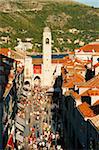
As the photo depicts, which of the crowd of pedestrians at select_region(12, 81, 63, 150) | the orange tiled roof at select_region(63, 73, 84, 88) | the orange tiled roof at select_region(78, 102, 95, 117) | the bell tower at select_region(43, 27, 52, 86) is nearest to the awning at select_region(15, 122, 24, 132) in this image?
the crowd of pedestrians at select_region(12, 81, 63, 150)

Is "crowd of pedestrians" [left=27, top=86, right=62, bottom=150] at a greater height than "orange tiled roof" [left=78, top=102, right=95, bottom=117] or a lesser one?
lesser

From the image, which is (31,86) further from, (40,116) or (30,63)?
(40,116)

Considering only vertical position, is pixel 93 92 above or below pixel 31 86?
above

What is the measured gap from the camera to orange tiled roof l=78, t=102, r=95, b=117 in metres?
38.0

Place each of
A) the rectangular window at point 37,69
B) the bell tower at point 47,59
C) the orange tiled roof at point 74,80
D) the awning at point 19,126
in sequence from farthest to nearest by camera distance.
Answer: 1. the rectangular window at point 37,69
2. the bell tower at point 47,59
3. the orange tiled roof at point 74,80
4. the awning at point 19,126

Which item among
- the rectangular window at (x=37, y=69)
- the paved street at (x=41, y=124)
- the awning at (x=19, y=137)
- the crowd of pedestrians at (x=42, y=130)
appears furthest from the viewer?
the rectangular window at (x=37, y=69)

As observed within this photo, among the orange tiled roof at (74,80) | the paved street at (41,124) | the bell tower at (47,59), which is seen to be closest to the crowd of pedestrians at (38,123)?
the paved street at (41,124)

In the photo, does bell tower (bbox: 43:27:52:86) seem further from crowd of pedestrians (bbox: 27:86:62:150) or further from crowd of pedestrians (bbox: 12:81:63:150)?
crowd of pedestrians (bbox: 27:86:62:150)

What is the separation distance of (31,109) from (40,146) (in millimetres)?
23171

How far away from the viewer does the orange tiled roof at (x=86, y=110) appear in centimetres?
3800

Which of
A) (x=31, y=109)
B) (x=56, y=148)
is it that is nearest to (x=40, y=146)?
(x=56, y=148)

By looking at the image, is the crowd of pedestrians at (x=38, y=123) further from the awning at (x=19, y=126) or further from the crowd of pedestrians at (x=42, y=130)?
the awning at (x=19, y=126)

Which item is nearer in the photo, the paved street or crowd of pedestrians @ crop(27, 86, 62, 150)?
crowd of pedestrians @ crop(27, 86, 62, 150)

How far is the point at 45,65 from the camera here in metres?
106
